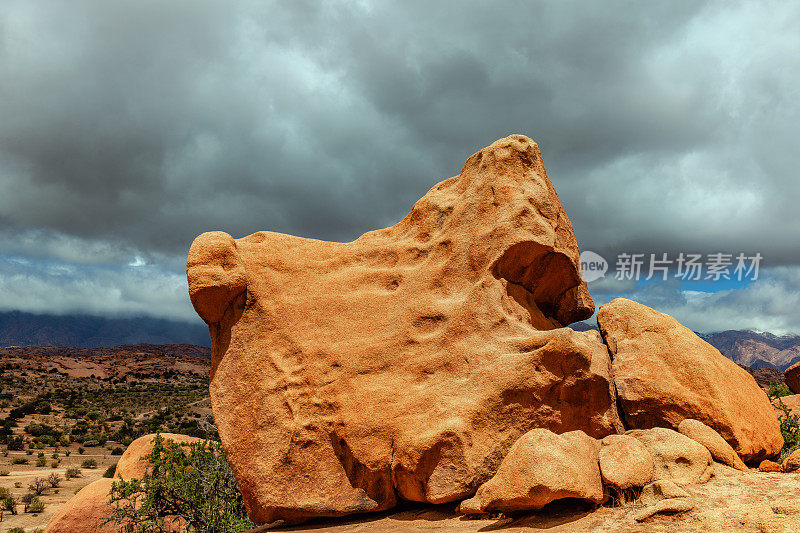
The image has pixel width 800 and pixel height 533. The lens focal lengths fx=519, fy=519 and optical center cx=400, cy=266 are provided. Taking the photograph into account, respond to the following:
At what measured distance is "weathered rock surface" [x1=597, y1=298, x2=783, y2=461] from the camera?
7.69 meters

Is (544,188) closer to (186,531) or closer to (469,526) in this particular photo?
Result: (469,526)

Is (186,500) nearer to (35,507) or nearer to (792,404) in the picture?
(35,507)

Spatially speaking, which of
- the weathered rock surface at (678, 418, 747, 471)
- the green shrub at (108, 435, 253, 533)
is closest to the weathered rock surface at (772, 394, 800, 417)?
the weathered rock surface at (678, 418, 747, 471)

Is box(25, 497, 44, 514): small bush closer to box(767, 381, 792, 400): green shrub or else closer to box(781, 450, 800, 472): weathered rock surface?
box(781, 450, 800, 472): weathered rock surface

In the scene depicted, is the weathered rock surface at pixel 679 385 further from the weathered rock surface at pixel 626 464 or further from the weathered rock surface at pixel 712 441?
the weathered rock surface at pixel 626 464

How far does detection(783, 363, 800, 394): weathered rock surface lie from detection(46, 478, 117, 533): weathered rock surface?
19947mm

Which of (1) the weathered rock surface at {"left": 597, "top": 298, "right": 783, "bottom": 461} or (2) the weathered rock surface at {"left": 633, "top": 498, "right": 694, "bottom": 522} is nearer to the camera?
(2) the weathered rock surface at {"left": 633, "top": 498, "right": 694, "bottom": 522}

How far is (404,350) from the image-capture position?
8.07 m

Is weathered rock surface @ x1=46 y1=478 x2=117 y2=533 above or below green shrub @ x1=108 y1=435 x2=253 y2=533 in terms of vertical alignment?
→ below

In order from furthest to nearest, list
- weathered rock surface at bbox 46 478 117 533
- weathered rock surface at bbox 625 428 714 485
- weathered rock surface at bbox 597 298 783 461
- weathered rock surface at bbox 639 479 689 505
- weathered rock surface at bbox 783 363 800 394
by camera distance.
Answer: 1. weathered rock surface at bbox 783 363 800 394
2. weathered rock surface at bbox 46 478 117 533
3. weathered rock surface at bbox 597 298 783 461
4. weathered rock surface at bbox 625 428 714 485
5. weathered rock surface at bbox 639 479 689 505

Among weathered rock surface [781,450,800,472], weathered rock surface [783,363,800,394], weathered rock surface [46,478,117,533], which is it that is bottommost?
weathered rock surface [46,478,117,533]

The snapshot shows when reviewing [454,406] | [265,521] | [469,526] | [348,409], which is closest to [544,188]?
[454,406]

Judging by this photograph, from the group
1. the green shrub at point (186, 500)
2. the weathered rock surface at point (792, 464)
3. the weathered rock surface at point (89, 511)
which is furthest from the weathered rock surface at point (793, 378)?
the weathered rock surface at point (89, 511)

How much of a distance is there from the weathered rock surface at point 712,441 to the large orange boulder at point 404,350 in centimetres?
96
